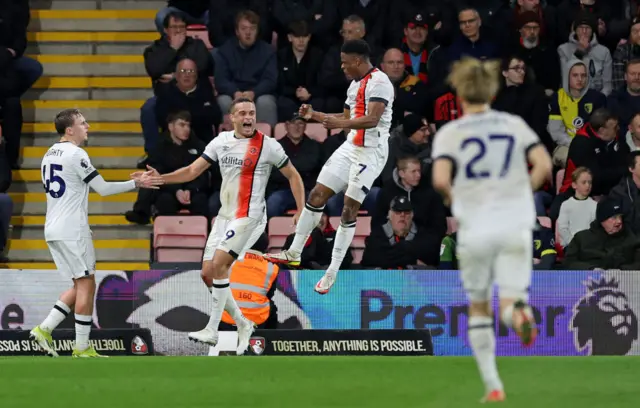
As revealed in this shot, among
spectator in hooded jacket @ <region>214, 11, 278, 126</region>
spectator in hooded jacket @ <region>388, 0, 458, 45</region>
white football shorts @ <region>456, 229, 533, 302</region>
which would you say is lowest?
white football shorts @ <region>456, 229, 533, 302</region>

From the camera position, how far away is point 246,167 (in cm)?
1469

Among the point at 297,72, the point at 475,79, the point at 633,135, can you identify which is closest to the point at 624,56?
the point at 633,135

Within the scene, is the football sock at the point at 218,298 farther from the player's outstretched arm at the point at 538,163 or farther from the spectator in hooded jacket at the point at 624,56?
the spectator in hooded jacket at the point at 624,56

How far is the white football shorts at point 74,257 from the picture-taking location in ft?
47.5

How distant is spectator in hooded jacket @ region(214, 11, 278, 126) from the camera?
756 inches

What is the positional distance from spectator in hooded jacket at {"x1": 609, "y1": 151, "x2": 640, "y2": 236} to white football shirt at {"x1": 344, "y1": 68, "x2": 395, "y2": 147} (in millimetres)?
4263

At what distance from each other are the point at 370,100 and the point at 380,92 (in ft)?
0.43

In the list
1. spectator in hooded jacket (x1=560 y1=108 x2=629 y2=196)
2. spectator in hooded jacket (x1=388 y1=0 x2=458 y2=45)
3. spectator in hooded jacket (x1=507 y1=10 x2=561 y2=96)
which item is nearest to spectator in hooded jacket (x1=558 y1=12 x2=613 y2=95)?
spectator in hooded jacket (x1=507 y1=10 x2=561 y2=96)

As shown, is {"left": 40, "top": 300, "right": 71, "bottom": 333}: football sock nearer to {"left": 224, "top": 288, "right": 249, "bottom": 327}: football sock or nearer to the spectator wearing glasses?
{"left": 224, "top": 288, "right": 249, "bottom": 327}: football sock

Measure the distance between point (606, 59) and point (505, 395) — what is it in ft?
34.5

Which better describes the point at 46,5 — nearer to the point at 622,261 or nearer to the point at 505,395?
the point at 622,261

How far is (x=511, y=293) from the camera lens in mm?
9055

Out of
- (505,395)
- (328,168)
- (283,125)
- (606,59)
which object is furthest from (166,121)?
(505,395)

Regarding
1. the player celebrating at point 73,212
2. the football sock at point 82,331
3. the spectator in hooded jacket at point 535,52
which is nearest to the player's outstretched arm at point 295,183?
the player celebrating at point 73,212
